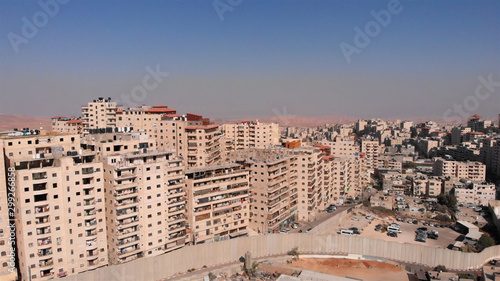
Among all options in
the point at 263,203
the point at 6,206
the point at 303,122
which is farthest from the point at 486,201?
the point at 303,122

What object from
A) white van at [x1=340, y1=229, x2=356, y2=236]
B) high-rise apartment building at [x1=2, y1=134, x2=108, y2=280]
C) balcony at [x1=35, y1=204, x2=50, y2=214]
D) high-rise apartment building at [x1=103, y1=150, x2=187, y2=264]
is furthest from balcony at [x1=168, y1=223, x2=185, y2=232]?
white van at [x1=340, y1=229, x2=356, y2=236]

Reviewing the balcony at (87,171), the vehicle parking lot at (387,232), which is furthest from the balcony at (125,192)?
the vehicle parking lot at (387,232)

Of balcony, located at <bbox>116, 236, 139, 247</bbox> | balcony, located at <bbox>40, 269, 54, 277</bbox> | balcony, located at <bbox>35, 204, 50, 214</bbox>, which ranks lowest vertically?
balcony, located at <bbox>40, 269, 54, 277</bbox>

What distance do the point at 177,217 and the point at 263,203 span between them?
6983 millimetres

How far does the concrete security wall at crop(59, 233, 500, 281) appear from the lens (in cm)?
1942

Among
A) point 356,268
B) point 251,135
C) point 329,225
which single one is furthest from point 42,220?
point 251,135

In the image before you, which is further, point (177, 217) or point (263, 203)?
point (263, 203)

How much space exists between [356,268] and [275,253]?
5104mm

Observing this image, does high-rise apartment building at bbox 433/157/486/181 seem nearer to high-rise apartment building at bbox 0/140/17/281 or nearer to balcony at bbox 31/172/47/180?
balcony at bbox 31/172/47/180

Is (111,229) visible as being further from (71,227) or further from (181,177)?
(181,177)

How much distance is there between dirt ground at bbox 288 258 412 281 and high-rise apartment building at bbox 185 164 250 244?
4833mm

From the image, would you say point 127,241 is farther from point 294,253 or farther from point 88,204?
point 294,253

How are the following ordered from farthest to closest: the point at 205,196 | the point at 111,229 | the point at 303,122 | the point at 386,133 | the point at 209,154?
the point at 303,122 → the point at 386,133 → the point at 209,154 → the point at 205,196 → the point at 111,229

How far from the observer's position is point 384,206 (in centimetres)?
3884
